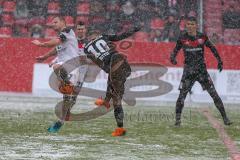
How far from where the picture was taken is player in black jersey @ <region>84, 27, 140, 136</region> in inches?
385

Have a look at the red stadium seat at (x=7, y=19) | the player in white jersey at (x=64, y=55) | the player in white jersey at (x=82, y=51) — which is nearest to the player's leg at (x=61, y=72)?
the player in white jersey at (x=64, y=55)

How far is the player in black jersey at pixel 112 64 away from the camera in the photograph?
32.1 feet

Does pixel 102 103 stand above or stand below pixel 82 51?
below

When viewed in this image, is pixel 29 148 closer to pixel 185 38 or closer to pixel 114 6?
pixel 185 38

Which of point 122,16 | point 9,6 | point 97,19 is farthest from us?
point 9,6

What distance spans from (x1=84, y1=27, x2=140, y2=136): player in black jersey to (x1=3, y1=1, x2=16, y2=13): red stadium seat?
10.4m

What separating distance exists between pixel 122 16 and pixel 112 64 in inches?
383

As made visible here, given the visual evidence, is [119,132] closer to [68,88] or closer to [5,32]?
[68,88]

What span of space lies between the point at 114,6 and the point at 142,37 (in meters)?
1.59

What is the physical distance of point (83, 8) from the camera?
19781 mm

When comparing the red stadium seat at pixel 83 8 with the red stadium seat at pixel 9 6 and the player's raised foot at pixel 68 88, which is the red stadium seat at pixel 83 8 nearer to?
the red stadium seat at pixel 9 6

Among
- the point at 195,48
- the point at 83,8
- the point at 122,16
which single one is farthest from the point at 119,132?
→ the point at 83,8

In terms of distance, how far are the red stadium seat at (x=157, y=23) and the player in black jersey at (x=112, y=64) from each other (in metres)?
9.09

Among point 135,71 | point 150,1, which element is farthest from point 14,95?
point 150,1
